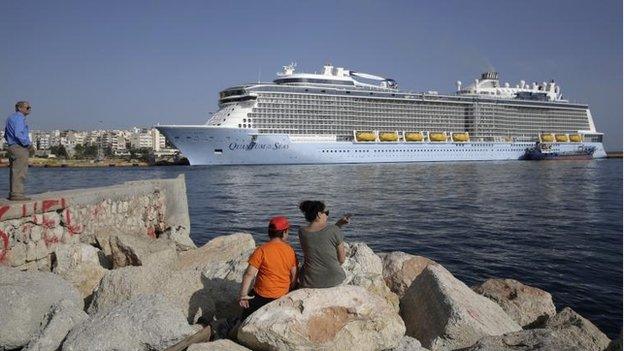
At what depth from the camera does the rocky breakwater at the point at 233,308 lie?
335 cm

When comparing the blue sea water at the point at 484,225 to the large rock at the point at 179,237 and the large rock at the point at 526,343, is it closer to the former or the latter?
the large rock at the point at 179,237

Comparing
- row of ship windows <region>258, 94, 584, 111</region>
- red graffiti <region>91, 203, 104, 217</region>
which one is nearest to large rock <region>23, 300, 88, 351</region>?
red graffiti <region>91, 203, 104, 217</region>

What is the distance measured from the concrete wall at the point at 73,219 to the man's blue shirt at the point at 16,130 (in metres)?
0.72

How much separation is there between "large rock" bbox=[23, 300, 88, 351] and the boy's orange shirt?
1.38m

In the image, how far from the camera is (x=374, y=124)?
56.6 m

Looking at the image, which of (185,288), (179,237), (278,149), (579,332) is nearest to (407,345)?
(579,332)

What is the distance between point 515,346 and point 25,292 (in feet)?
12.2

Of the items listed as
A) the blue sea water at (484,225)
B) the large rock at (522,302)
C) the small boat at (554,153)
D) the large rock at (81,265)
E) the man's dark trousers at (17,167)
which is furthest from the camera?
the small boat at (554,153)

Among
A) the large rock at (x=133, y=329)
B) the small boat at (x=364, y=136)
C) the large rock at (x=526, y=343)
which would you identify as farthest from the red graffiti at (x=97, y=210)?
the small boat at (x=364, y=136)

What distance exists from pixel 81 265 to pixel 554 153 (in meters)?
70.6

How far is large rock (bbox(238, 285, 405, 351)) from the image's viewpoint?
3264 millimetres

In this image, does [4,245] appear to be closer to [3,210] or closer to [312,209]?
[3,210]

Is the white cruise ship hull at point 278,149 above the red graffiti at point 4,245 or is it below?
above

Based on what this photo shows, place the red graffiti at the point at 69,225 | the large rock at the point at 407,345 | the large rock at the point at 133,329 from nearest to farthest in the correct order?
the large rock at the point at 133,329 → the large rock at the point at 407,345 → the red graffiti at the point at 69,225
